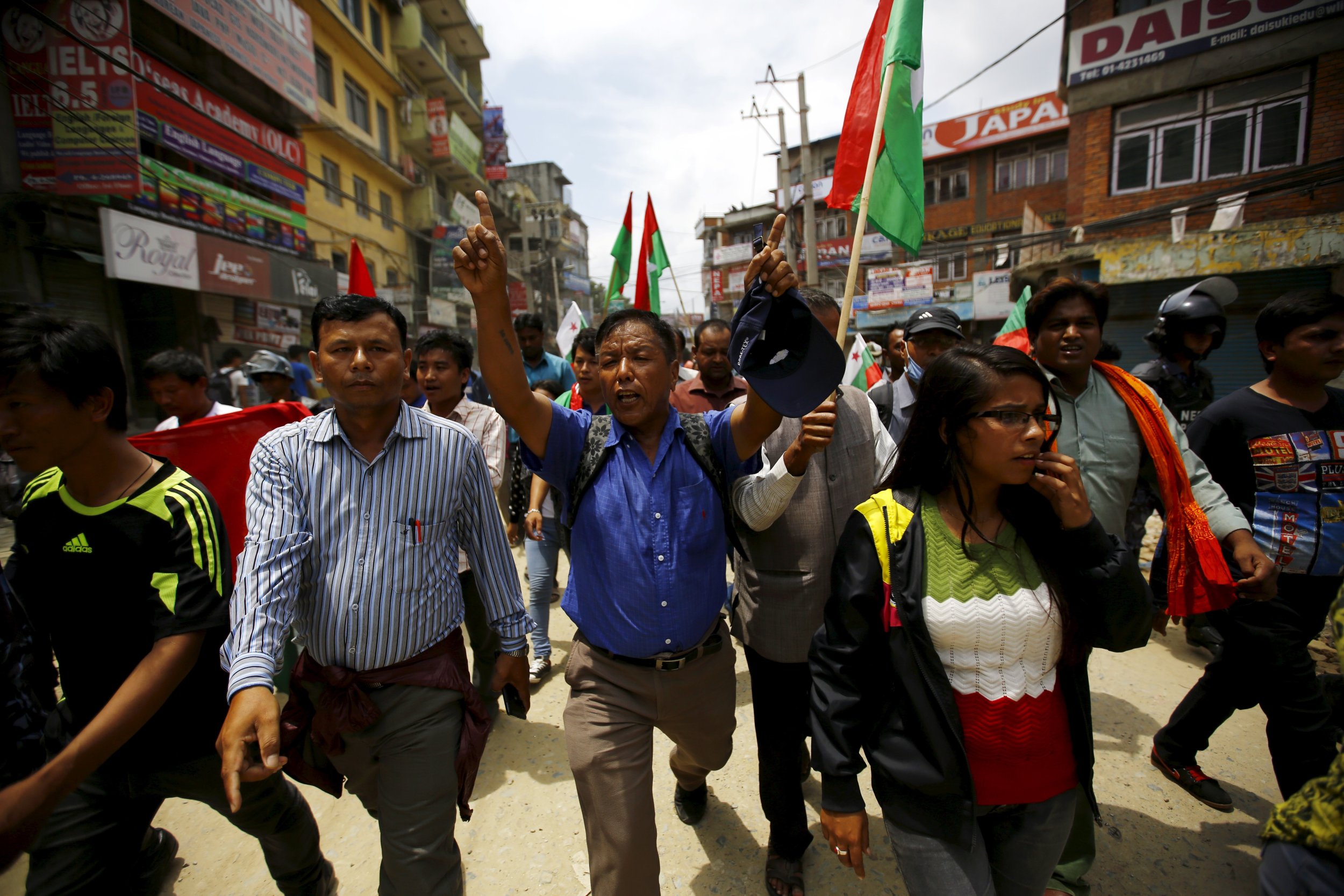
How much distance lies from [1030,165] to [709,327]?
28.7 metres

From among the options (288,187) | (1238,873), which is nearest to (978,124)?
(288,187)

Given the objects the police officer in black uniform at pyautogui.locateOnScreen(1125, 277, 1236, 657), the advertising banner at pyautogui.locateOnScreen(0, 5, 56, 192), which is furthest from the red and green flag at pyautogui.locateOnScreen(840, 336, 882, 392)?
the advertising banner at pyautogui.locateOnScreen(0, 5, 56, 192)

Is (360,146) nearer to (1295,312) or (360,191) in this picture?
(360,191)

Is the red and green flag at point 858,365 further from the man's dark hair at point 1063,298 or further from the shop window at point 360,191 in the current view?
the shop window at point 360,191

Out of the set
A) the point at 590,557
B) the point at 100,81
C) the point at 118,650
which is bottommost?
the point at 118,650

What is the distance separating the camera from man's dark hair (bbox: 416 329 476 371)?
138 inches

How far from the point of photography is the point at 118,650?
177cm

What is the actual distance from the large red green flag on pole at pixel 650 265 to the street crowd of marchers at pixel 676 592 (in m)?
4.03

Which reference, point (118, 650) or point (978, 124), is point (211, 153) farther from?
point (978, 124)

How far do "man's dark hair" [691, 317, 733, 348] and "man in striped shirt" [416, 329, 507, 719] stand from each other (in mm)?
1302

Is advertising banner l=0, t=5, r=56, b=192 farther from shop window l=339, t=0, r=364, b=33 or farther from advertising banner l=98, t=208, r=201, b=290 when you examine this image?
shop window l=339, t=0, r=364, b=33

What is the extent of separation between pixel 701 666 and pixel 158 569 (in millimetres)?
1619

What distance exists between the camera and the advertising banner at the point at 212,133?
1021 cm

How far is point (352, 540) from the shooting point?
186 cm
